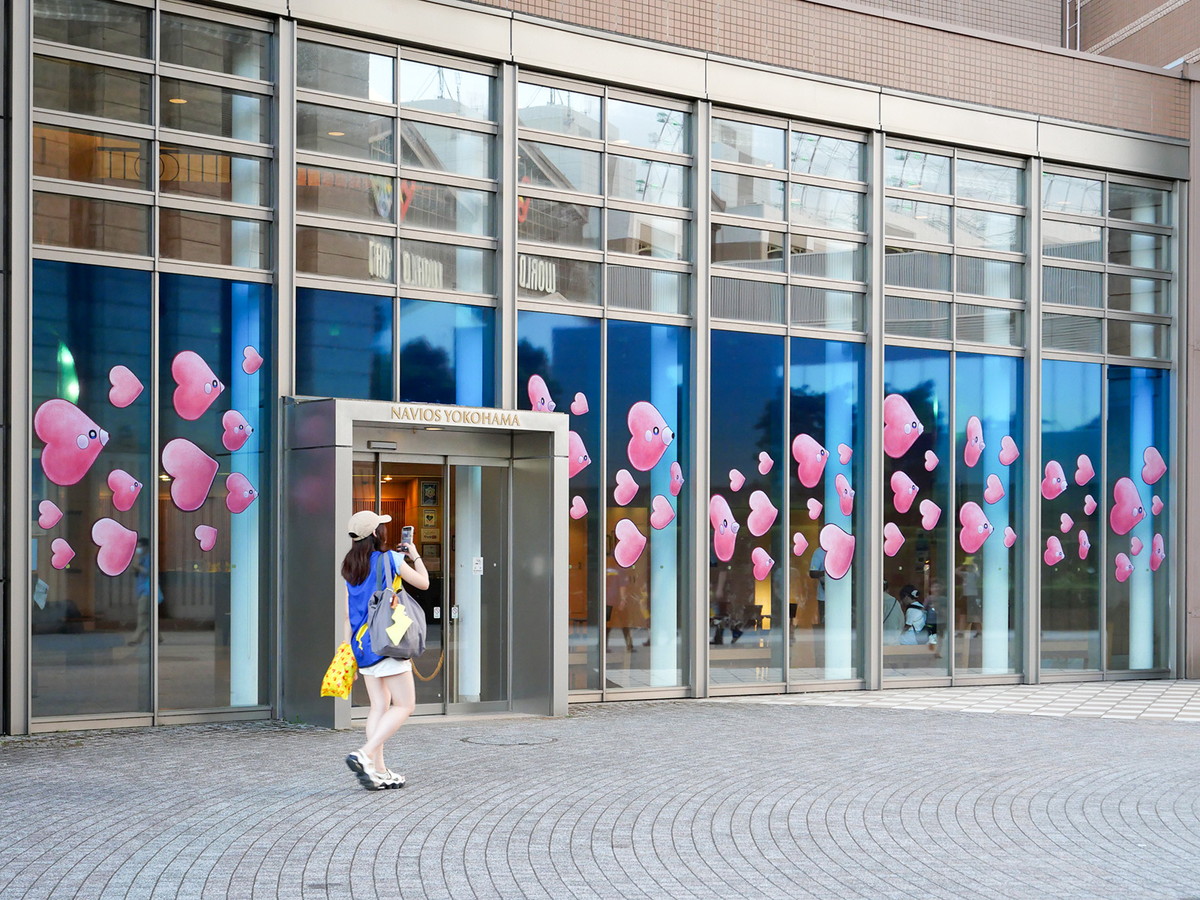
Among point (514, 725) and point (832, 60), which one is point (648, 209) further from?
point (514, 725)

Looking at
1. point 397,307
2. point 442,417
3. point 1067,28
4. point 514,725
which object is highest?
point 1067,28

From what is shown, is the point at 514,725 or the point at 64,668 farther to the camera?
the point at 514,725

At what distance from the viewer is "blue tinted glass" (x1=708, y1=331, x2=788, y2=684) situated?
51.7 ft

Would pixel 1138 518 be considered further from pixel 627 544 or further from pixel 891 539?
pixel 627 544

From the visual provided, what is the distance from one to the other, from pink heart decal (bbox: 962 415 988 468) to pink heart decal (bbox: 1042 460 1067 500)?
3.51ft

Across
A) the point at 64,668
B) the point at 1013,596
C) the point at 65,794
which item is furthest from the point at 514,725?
the point at 1013,596

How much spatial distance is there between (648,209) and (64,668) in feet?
24.4

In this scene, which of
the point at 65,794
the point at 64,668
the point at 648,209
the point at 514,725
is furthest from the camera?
the point at 648,209

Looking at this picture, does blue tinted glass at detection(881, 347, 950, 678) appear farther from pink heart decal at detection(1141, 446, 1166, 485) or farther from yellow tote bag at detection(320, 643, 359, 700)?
yellow tote bag at detection(320, 643, 359, 700)

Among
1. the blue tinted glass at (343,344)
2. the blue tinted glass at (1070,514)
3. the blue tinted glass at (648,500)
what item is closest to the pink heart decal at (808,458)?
the blue tinted glass at (648,500)

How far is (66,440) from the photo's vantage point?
12.2 meters

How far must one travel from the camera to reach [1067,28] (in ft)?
71.4

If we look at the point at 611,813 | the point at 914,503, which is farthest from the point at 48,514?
the point at 914,503

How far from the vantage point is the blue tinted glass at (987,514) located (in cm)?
1747
